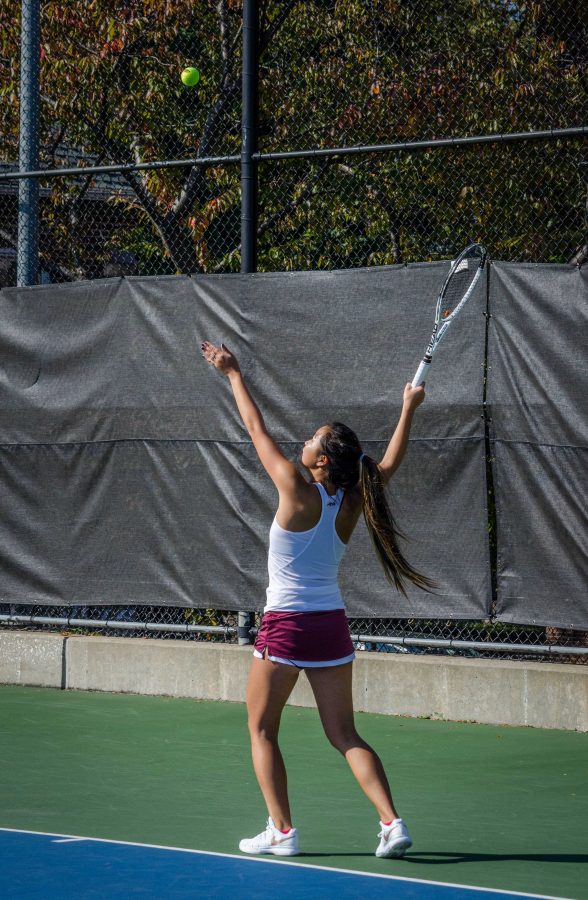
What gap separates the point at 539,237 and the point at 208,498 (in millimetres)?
2681

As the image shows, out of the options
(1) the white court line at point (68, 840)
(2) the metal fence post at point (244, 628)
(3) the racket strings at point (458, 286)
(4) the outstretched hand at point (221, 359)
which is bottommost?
(1) the white court line at point (68, 840)

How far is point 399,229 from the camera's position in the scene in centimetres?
982

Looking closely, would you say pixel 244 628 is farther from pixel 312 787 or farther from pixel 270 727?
pixel 270 727

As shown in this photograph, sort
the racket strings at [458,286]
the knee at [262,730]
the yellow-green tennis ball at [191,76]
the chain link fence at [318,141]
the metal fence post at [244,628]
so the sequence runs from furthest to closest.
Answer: the yellow-green tennis ball at [191,76], the chain link fence at [318,141], the metal fence post at [244,628], the racket strings at [458,286], the knee at [262,730]

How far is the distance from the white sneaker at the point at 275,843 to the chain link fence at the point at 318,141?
9.44 ft

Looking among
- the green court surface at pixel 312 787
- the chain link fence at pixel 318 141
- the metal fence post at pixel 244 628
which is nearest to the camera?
the green court surface at pixel 312 787

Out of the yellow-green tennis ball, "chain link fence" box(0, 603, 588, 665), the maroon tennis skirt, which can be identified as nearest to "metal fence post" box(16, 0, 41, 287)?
the yellow-green tennis ball

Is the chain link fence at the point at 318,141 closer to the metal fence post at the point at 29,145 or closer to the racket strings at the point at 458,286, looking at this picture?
the metal fence post at the point at 29,145

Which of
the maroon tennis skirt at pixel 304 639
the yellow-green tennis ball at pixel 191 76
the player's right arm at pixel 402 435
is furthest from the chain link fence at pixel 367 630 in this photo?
the yellow-green tennis ball at pixel 191 76

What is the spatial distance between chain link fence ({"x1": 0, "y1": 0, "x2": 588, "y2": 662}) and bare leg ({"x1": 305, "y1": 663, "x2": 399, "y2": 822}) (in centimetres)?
278

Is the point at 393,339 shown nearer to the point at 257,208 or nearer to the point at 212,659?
the point at 257,208

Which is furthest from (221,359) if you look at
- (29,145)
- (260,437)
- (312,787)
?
(29,145)

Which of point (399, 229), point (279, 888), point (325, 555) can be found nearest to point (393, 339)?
point (399, 229)

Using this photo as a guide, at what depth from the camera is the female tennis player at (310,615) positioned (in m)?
5.15
